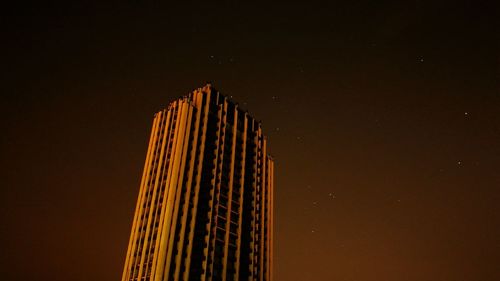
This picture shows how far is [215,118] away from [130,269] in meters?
30.1

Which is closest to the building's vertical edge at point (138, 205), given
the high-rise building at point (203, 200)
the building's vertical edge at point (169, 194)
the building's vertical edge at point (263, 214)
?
the high-rise building at point (203, 200)

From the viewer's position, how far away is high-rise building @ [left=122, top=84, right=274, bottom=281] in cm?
A: 5899

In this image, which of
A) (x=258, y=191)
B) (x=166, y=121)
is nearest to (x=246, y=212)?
(x=258, y=191)

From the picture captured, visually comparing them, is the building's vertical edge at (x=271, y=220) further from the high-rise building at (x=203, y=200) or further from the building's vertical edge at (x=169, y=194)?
the building's vertical edge at (x=169, y=194)

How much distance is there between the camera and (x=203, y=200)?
65.3 m

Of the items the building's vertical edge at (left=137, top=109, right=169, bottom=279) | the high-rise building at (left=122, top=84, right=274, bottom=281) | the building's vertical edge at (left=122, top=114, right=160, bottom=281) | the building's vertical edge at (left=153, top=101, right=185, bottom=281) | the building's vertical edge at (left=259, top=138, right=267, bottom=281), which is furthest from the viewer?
the building's vertical edge at (left=259, top=138, right=267, bottom=281)

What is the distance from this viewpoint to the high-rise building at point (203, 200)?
59.0 meters

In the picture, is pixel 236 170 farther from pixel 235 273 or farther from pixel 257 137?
pixel 235 273

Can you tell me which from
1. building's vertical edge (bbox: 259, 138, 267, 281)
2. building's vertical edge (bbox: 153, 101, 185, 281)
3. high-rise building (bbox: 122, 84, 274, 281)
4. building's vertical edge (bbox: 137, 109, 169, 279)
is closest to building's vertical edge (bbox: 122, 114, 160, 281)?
high-rise building (bbox: 122, 84, 274, 281)

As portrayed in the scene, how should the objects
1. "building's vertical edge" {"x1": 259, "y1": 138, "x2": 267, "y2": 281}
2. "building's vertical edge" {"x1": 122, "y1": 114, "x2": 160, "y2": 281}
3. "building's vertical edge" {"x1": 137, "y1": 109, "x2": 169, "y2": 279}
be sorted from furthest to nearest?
1. "building's vertical edge" {"x1": 259, "y1": 138, "x2": 267, "y2": 281}
2. "building's vertical edge" {"x1": 122, "y1": 114, "x2": 160, "y2": 281}
3. "building's vertical edge" {"x1": 137, "y1": 109, "x2": 169, "y2": 279}

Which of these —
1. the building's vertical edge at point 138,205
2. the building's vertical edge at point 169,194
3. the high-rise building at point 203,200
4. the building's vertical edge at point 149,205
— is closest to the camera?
the building's vertical edge at point 169,194

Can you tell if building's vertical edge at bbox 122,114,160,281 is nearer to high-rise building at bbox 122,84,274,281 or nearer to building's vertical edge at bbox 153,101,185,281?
high-rise building at bbox 122,84,274,281

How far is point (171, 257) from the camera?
57.1 metres

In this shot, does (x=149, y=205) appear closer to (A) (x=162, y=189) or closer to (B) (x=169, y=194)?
(A) (x=162, y=189)
